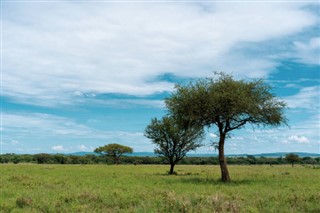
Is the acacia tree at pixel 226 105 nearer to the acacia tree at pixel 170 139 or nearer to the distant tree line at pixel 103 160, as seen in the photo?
the acacia tree at pixel 170 139

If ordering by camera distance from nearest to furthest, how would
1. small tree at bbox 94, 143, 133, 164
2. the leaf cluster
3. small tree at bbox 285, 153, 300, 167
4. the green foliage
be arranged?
the green foliage < the leaf cluster < small tree at bbox 285, 153, 300, 167 < small tree at bbox 94, 143, 133, 164

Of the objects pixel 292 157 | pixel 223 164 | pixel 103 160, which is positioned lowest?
pixel 103 160

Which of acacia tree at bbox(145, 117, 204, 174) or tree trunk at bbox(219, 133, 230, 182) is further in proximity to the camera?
acacia tree at bbox(145, 117, 204, 174)

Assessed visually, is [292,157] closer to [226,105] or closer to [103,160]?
[103,160]

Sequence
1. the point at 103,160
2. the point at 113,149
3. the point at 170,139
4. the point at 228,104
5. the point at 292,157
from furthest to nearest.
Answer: the point at 103,160 < the point at 113,149 < the point at 292,157 < the point at 170,139 < the point at 228,104

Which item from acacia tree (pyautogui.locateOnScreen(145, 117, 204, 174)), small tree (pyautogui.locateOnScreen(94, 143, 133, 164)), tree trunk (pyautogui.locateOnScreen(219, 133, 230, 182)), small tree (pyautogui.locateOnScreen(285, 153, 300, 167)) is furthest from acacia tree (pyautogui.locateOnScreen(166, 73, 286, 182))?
small tree (pyautogui.locateOnScreen(94, 143, 133, 164))

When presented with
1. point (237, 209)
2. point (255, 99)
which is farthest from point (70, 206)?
point (255, 99)

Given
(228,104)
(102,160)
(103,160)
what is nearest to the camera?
(228,104)

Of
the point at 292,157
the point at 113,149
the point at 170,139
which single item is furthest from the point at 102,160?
the point at 170,139

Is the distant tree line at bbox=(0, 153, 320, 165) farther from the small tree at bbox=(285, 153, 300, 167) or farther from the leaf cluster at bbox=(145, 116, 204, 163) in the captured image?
the leaf cluster at bbox=(145, 116, 204, 163)

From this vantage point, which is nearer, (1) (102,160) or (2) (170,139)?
(2) (170,139)

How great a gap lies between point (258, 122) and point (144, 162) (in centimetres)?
11337

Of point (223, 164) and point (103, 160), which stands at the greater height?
point (223, 164)

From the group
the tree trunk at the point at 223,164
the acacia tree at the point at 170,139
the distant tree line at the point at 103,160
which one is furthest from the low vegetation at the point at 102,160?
the tree trunk at the point at 223,164
